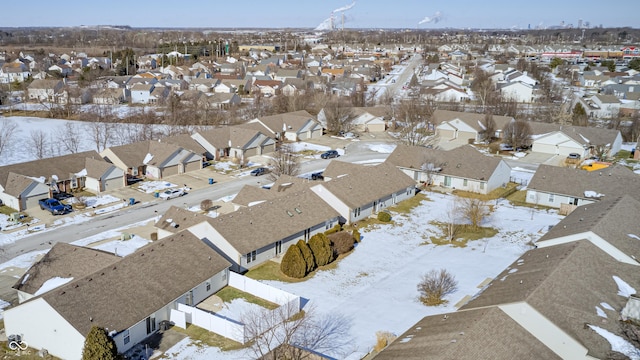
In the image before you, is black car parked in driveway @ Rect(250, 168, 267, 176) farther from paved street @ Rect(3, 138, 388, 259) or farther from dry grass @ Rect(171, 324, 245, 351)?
dry grass @ Rect(171, 324, 245, 351)

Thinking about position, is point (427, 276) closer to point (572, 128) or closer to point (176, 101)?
point (572, 128)

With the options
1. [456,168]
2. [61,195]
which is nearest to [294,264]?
[456,168]

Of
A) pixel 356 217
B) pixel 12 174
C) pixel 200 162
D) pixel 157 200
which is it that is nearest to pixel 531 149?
pixel 356 217

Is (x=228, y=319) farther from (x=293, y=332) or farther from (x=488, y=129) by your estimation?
(x=488, y=129)

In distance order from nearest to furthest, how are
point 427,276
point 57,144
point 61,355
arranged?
point 61,355, point 427,276, point 57,144

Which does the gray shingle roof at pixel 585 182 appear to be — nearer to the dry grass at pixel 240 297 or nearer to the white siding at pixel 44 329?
the dry grass at pixel 240 297

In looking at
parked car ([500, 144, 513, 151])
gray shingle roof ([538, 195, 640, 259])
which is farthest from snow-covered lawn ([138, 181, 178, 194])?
parked car ([500, 144, 513, 151])
